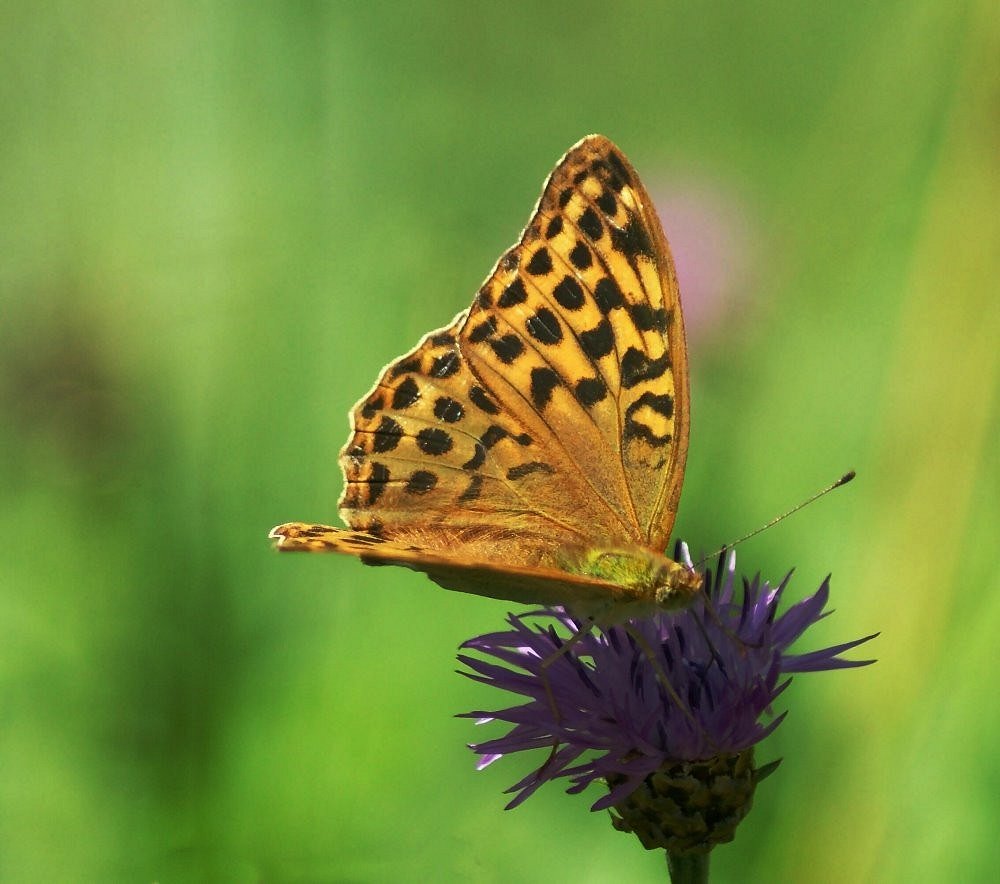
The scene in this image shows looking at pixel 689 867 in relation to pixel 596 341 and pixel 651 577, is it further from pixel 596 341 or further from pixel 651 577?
pixel 596 341

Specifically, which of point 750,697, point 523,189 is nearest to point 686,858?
point 750,697

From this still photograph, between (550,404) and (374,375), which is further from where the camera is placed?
(374,375)

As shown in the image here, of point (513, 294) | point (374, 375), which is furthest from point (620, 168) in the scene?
point (374, 375)

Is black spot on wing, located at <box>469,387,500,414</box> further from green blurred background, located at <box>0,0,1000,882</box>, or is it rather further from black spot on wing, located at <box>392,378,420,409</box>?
green blurred background, located at <box>0,0,1000,882</box>

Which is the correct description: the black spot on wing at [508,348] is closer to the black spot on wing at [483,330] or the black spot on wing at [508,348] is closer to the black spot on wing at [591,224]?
the black spot on wing at [483,330]

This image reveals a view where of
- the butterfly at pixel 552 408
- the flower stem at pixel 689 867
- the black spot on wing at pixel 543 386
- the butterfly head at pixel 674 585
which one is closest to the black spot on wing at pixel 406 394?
the butterfly at pixel 552 408

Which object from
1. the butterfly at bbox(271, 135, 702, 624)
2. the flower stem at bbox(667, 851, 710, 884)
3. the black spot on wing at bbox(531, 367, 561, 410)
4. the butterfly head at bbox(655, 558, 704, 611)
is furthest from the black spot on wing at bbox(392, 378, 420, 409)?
the flower stem at bbox(667, 851, 710, 884)
